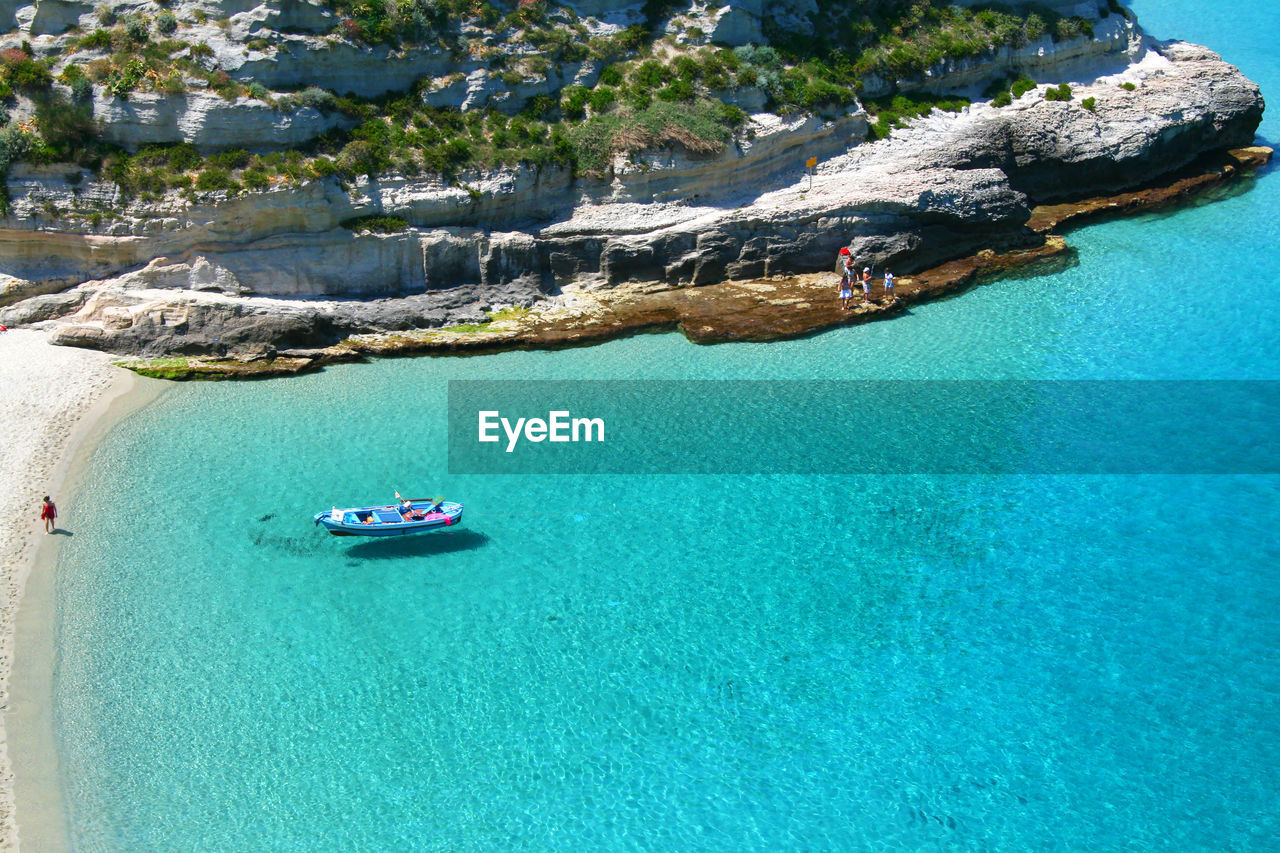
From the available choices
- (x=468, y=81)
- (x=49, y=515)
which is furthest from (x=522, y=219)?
(x=49, y=515)

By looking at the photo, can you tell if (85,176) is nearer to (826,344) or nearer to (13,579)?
(13,579)

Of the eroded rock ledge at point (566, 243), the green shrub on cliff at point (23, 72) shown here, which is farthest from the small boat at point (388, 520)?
the green shrub on cliff at point (23, 72)

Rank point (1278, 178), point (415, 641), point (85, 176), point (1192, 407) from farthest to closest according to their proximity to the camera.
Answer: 1. point (1278, 178)
2. point (85, 176)
3. point (1192, 407)
4. point (415, 641)

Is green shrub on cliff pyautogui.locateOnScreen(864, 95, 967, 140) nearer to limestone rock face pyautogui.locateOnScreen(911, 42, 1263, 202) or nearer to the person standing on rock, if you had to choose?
limestone rock face pyautogui.locateOnScreen(911, 42, 1263, 202)

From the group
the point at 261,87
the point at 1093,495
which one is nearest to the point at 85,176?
the point at 261,87

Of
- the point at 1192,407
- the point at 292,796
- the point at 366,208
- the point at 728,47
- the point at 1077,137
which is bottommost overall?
the point at 292,796

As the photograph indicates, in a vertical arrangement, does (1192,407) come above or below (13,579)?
above

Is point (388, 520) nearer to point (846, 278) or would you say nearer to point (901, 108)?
point (846, 278)
